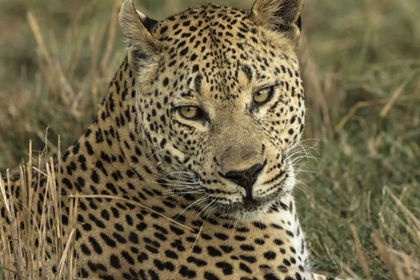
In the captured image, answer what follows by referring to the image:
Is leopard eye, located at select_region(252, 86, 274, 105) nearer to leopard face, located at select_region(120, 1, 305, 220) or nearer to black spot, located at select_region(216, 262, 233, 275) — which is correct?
leopard face, located at select_region(120, 1, 305, 220)

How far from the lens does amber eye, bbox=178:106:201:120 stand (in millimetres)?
6043

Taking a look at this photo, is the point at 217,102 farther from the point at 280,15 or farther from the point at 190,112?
the point at 280,15

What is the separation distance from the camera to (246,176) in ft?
18.9

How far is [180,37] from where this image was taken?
6098 mm

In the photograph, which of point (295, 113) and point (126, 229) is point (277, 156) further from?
point (126, 229)

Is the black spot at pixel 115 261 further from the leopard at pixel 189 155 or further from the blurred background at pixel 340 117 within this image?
the blurred background at pixel 340 117

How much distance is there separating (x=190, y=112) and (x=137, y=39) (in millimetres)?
496

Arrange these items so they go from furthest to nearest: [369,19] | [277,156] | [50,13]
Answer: [50,13], [369,19], [277,156]

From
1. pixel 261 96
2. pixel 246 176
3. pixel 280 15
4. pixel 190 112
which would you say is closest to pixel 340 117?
pixel 280 15

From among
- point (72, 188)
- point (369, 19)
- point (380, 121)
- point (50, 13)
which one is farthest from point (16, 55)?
point (72, 188)

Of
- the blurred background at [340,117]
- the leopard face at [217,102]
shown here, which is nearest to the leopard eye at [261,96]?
the leopard face at [217,102]

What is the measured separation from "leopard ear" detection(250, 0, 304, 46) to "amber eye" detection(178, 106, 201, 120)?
608mm

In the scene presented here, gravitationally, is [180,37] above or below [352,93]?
above

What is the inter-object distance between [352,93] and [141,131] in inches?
175
